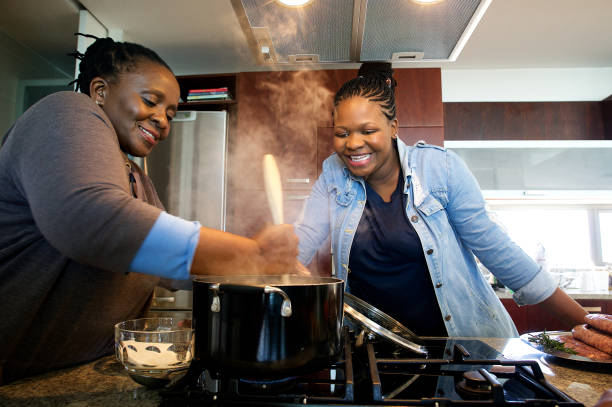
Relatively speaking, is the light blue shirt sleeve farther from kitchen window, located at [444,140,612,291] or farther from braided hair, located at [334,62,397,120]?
kitchen window, located at [444,140,612,291]

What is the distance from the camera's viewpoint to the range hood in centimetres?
106

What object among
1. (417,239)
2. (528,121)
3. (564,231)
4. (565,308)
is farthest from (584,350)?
(564,231)

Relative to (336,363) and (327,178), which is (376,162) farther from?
(336,363)

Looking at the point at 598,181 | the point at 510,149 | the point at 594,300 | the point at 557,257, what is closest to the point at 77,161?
the point at 594,300

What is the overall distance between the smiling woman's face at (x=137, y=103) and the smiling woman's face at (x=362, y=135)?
1.87 feet

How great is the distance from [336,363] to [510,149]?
10.6 feet

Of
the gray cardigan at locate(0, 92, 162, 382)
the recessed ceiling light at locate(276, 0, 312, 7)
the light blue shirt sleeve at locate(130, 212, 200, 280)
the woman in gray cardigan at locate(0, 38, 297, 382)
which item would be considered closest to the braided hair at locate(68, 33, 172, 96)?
the woman in gray cardigan at locate(0, 38, 297, 382)

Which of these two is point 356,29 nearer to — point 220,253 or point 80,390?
point 220,253

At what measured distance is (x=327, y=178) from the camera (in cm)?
147

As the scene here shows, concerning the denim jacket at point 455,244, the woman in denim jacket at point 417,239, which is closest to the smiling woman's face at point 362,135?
the woman in denim jacket at point 417,239

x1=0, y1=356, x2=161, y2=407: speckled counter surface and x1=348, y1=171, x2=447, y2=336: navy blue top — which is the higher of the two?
x1=348, y1=171, x2=447, y2=336: navy blue top

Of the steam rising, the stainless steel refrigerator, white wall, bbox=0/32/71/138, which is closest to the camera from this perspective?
white wall, bbox=0/32/71/138

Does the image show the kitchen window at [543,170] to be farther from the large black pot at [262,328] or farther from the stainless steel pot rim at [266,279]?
the large black pot at [262,328]

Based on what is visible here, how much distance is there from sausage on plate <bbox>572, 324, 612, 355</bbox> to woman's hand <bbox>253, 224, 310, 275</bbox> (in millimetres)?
660
